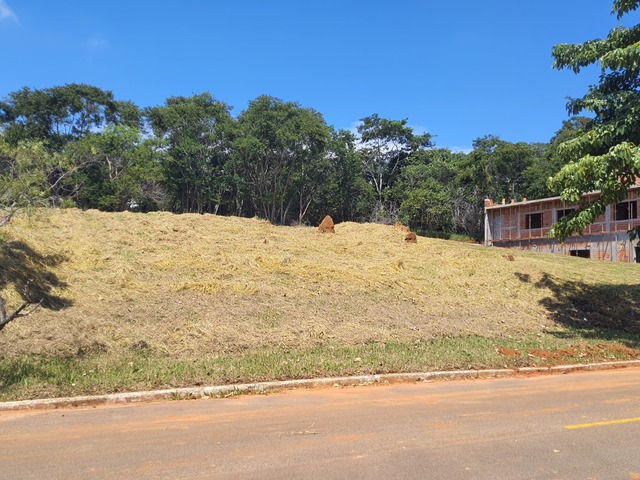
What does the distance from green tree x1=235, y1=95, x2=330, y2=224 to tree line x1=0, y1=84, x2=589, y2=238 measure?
109 mm

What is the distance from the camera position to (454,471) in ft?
14.8

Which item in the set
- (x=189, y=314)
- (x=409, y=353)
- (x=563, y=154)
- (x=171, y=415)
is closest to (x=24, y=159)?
(x=189, y=314)

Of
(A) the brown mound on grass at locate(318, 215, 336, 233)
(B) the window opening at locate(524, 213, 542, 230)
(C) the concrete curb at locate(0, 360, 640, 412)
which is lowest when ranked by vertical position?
(C) the concrete curb at locate(0, 360, 640, 412)

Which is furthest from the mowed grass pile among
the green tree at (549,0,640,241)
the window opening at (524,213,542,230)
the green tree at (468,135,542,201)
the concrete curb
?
the green tree at (468,135,542,201)

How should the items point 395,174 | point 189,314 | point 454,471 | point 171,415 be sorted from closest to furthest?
point 454,471 → point 171,415 → point 189,314 → point 395,174

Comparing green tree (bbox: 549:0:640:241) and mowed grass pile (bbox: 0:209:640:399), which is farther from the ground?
green tree (bbox: 549:0:640:241)

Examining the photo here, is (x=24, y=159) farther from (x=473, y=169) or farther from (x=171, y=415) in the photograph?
(x=473, y=169)

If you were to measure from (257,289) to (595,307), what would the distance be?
36.8 ft

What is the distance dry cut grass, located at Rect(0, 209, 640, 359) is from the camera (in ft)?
36.7

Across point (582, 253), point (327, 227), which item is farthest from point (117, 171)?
point (582, 253)

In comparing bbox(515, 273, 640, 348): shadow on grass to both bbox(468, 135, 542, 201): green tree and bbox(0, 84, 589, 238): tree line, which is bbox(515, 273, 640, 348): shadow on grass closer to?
bbox(0, 84, 589, 238): tree line

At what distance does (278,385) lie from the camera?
329 inches

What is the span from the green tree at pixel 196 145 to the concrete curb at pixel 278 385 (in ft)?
130

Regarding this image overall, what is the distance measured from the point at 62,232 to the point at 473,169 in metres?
39.7
